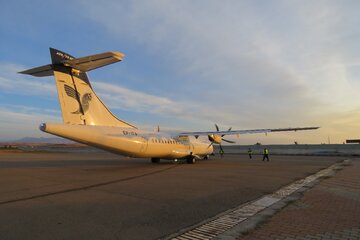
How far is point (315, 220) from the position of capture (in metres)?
7.31

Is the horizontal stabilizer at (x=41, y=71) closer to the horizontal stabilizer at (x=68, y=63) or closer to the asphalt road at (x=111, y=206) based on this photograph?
the horizontal stabilizer at (x=68, y=63)

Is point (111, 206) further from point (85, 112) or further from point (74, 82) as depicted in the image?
point (74, 82)

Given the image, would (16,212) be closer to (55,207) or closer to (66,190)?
(55,207)

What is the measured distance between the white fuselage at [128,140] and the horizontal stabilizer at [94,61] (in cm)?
333

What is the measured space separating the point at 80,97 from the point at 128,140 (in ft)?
13.0

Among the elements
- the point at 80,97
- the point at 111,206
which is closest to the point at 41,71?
the point at 80,97

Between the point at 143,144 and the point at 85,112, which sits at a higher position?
the point at 85,112

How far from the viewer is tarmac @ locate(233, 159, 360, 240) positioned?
617 centimetres

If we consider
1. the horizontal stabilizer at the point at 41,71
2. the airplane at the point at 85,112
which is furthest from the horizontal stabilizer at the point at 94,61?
the horizontal stabilizer at the point at 41,71

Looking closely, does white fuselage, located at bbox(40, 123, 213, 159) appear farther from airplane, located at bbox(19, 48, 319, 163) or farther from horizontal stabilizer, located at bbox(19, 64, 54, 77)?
horizontal stabilizer, located at bbox(19, 64, 54, 77)

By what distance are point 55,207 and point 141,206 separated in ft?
7.55

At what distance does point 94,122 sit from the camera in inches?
728

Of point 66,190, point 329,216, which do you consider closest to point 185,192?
point 66,190

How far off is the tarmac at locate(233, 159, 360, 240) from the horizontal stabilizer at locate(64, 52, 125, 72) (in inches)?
407
